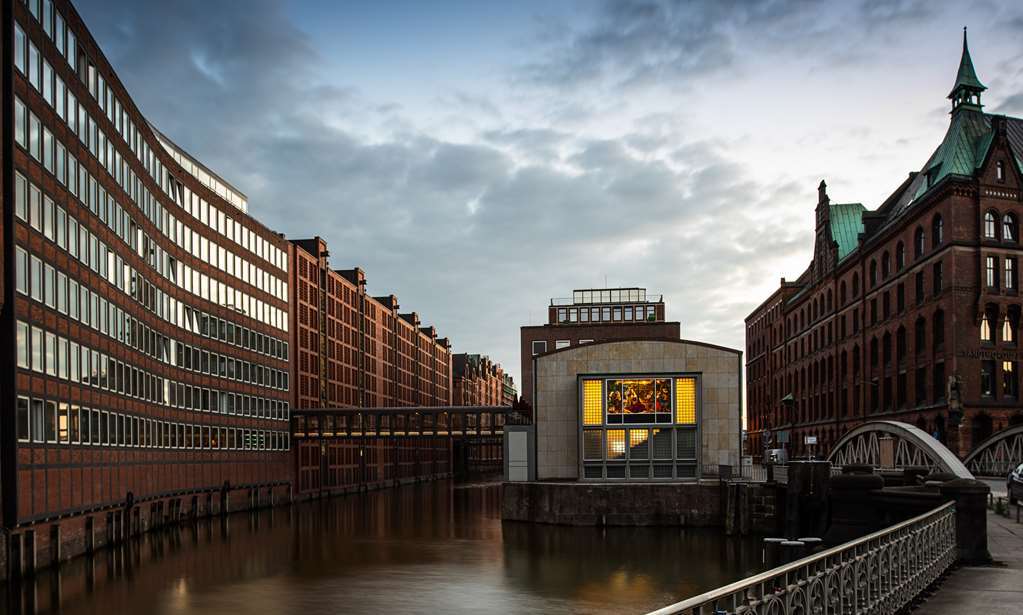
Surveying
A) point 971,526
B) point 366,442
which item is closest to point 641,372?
point 971,526

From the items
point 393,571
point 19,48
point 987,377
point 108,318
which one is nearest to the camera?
point 19,48

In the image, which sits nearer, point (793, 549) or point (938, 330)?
point (793, 549)

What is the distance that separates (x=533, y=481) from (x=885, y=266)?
46330 millimetres

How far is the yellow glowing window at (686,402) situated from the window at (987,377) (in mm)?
25046

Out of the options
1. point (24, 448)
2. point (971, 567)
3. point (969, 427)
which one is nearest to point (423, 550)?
point (24, 448)

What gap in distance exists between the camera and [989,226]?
77.5 m

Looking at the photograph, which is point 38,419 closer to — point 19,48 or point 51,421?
point 51,421

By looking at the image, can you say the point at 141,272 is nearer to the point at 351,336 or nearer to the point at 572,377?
the point at 572,377

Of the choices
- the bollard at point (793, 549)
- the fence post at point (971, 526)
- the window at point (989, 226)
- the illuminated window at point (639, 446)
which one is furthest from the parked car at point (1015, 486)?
the window at point (989, 226)

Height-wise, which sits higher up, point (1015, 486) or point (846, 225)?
point (846, 225)

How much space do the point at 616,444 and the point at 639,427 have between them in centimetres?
180

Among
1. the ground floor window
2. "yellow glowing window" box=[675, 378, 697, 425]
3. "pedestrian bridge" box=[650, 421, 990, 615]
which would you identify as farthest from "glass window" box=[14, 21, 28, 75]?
"yellow glowing window" box=[675, 378, 697, 425]

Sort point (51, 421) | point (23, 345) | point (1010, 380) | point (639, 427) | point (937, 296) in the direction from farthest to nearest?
point (937, 296) < point (1010, 380) < point (639, 427) < point (51, 421) < point (23, 345)

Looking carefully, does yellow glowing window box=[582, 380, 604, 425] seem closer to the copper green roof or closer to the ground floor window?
the ground floor window
